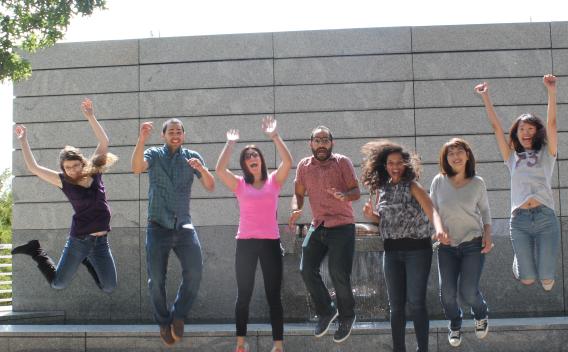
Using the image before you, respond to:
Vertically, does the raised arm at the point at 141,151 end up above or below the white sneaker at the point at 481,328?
above

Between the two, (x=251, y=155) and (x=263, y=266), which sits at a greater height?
(x=251, y=155)

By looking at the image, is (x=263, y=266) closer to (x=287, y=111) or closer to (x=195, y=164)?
(x=195, y=164)

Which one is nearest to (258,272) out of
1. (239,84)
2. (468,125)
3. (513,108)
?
(239,84)

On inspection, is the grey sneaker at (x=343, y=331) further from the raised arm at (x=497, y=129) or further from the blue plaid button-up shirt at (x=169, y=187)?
the raised arm at (x=497, y=129)

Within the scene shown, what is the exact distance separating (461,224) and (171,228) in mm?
2865

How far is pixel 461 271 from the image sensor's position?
24.1 feet

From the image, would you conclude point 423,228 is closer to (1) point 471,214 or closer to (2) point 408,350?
(1) point 471,214

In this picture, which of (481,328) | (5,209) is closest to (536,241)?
(481,328)

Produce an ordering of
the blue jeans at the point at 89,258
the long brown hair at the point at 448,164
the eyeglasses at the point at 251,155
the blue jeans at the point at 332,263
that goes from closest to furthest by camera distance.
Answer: the long brown hair at the point at 448,164
the blue jeans at the point at 332,263
the eyeglasses at the point at 251,155
the blue jeans at the point at 89,258

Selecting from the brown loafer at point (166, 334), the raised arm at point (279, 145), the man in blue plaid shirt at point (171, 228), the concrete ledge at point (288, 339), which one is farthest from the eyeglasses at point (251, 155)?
the concrete ledge at point (288, 339)

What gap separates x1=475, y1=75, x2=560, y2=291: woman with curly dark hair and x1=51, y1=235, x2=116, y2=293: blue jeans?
4.15 metres

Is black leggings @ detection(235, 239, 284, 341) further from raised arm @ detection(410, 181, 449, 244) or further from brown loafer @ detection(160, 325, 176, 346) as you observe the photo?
raised arm @ detection(410, 181, 449, 244)

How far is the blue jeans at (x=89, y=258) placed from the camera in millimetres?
8070

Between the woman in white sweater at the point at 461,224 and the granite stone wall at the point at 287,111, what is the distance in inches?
154
